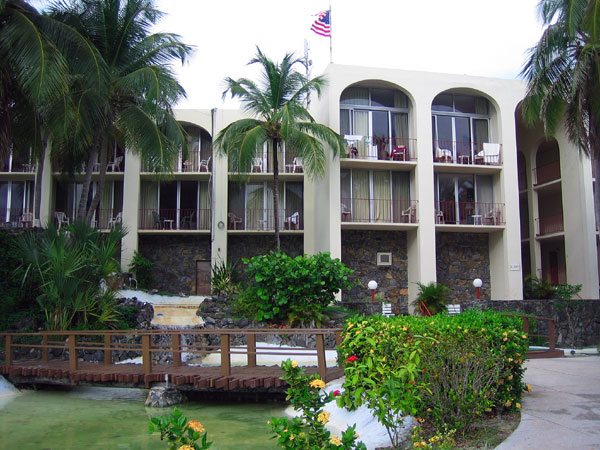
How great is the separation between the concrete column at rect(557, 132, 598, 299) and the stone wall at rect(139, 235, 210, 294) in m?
14.8

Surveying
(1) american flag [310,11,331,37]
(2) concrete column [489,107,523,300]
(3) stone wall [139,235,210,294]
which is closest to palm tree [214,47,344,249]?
(1) american flag [310,11,331,37]

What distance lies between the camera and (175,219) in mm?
23797

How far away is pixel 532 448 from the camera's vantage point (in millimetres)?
5332

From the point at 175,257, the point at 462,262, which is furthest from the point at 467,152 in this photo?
the point at 175,257

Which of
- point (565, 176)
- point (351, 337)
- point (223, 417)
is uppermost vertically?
point (565, 176)

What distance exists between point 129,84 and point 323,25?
9.47 meters

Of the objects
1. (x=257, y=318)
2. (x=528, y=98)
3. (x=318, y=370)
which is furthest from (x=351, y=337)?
(x=528, y=98)

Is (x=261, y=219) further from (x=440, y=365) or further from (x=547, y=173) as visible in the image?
(x=440, y=365)

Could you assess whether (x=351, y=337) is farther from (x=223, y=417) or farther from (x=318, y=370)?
(x=223, y=417)

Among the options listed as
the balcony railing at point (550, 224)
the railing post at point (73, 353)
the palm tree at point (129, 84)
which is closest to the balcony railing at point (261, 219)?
the palm tree at point (129, 84)

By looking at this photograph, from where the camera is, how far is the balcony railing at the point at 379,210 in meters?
21.4

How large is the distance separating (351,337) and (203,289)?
1679 centimetres

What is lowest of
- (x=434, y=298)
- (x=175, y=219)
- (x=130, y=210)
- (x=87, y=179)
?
(x=434, y=298)

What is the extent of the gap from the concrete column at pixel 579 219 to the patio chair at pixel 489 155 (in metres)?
2.91
